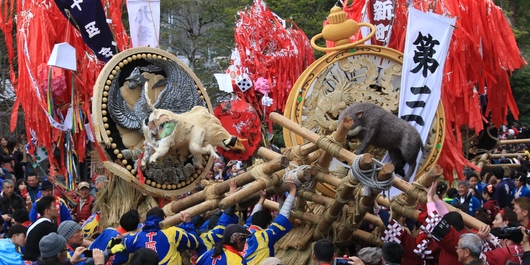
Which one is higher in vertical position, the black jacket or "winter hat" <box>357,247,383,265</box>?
"winter hat" <box>357,247,383,265</box>

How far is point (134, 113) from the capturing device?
723cm

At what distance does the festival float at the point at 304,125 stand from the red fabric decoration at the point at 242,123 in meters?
0.02

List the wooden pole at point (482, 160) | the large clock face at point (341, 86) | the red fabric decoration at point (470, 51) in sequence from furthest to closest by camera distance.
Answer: the wooden pole at point (482, 160) → the red fabric decoration at point (470, 51) → the large clock face at point (341, 86)

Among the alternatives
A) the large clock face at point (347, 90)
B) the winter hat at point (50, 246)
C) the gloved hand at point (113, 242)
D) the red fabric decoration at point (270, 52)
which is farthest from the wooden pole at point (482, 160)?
the winter hat at point (50, 246)

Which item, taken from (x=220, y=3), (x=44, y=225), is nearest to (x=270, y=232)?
(x=44, y=225)

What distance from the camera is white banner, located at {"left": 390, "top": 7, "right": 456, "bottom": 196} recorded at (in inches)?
246

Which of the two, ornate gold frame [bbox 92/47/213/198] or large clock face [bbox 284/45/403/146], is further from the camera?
ornate gold frame [bbox 92/47/213/198]

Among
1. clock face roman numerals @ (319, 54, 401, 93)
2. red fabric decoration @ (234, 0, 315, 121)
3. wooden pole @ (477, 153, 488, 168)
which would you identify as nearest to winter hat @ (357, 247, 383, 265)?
clock face roman numerals @ (319, 54, 401, 93)

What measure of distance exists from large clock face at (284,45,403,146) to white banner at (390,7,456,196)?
0.67ft

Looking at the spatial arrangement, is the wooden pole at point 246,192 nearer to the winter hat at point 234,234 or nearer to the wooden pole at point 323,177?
the wooden pole at point 323,177

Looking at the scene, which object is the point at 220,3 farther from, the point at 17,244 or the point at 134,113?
the point at 17,244

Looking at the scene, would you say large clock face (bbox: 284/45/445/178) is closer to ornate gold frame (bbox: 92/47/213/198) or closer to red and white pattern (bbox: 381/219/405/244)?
red and white pattern (bbox: 381/219/405/244)

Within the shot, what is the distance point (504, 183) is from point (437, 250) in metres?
3.35

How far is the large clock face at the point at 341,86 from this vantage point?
6379 mm
